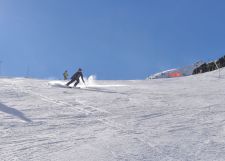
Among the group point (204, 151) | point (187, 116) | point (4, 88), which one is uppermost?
point (4, 88)

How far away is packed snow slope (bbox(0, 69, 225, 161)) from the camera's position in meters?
12.8

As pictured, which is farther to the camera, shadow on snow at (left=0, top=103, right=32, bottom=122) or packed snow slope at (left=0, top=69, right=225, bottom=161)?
shadow on snow at (left=0, top=103, right=32, bottom=122)

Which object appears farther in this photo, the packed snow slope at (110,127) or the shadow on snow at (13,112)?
the shadow on snow at (13,112)

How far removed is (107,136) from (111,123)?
194 cm

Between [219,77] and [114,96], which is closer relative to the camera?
[114,96]

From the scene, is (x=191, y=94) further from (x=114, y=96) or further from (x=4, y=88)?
(x=4, y=88)

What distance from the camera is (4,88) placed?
25.5m

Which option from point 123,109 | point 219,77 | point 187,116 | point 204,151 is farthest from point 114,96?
point 219,77

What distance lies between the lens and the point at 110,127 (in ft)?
51.8

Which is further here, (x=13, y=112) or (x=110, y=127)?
(x=13, y=112)

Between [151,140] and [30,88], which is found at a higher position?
[30,88]

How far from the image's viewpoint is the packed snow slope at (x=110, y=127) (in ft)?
41.9

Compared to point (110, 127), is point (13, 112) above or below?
above

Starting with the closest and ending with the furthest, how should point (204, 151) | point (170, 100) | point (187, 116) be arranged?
point (204, 151), point (187, 116), point (170, 100)
